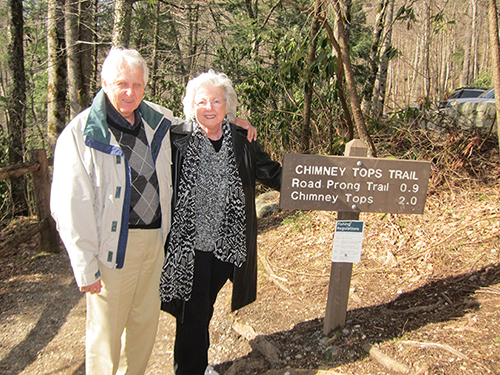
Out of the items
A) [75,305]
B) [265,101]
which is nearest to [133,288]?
[75,305]

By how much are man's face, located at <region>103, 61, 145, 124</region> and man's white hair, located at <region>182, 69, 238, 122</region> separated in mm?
303

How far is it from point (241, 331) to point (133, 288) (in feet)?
3.99

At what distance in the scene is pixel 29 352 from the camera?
3.10 m

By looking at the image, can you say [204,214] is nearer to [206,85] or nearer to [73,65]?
[206,85]

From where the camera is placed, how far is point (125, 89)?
204cm

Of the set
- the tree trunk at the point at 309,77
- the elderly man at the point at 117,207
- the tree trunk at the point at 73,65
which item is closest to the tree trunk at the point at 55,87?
the tree trunk at the point at 73,65

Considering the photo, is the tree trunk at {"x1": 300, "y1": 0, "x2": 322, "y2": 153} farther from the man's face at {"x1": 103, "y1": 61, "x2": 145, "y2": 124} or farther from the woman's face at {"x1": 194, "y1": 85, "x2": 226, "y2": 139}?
the man's face at {"x1": 103, "y1": 61, "x2": 145, "y2": 124}

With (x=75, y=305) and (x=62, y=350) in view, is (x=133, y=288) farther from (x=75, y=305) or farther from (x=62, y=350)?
(x=75, y=305)

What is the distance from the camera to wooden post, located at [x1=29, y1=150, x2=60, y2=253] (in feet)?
15.8

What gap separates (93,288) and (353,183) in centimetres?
163

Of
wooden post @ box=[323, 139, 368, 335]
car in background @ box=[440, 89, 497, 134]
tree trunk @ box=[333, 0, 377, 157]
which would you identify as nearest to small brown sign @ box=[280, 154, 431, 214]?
wooden post @ box=[323, 139, 368, 335]

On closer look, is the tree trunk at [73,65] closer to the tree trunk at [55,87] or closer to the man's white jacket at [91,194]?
the tree trunk at [55,87]

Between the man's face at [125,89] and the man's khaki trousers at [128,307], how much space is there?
683 millimetres

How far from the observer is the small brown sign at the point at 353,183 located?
2396 millimetres
